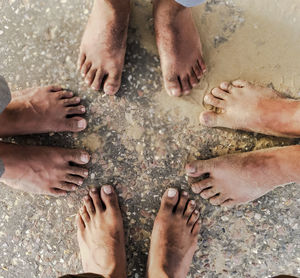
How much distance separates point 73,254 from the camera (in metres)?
1.33

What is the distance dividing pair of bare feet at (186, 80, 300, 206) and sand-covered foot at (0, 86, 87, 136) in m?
→ 0.47

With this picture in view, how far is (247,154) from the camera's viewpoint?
1.23 meters

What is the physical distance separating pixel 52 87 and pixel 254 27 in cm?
79

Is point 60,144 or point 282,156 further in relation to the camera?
point 60,144

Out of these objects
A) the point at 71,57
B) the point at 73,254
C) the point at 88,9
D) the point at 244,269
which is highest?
the point at 88,9

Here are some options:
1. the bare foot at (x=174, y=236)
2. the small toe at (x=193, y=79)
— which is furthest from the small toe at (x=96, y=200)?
the small toe at (x=193, y=79)

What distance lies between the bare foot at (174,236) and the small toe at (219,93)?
1.27ft

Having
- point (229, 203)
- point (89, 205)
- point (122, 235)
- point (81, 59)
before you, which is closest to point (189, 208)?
point (229, 203)

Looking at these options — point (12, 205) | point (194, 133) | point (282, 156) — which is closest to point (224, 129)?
point (194, 133)

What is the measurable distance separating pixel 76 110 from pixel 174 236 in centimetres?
61

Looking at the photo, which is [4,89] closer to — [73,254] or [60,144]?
[60,144]

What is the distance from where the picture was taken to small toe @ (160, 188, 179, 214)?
1267 mm

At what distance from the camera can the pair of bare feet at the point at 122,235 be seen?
1266 millimetres

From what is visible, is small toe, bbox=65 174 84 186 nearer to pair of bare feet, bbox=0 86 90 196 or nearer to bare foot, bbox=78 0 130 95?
pair of bare feet, bbox=0 86 90 196
